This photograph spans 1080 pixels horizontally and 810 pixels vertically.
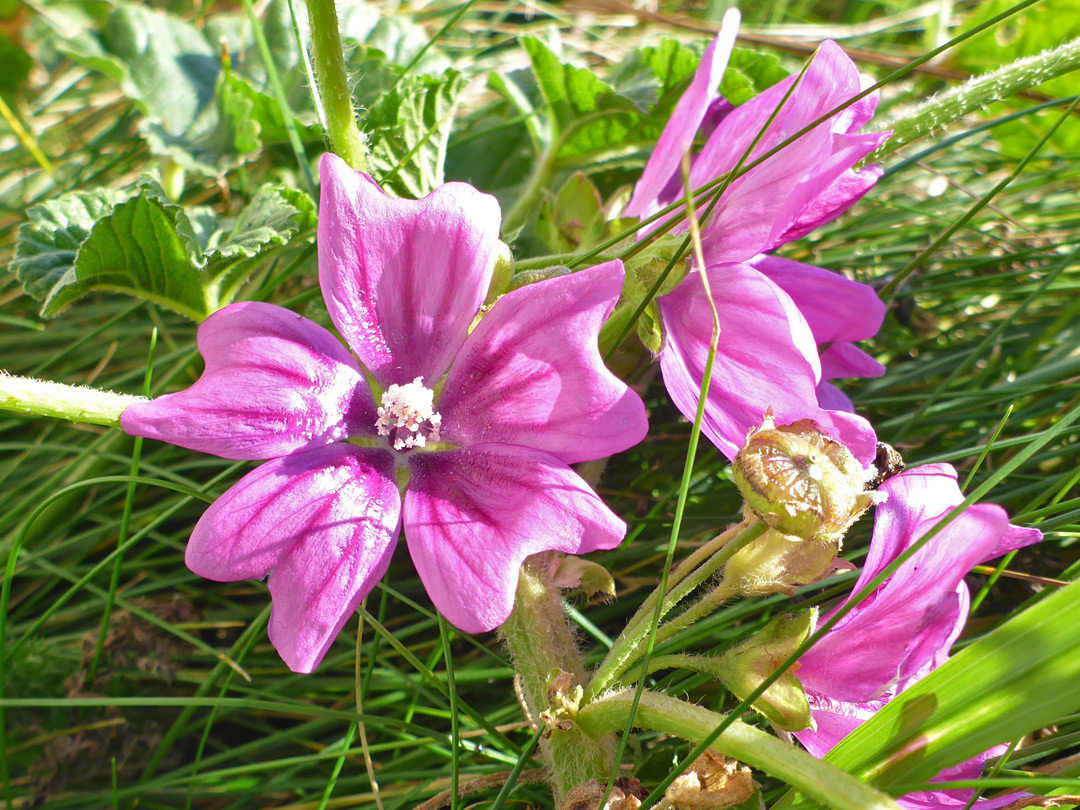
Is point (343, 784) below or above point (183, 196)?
below

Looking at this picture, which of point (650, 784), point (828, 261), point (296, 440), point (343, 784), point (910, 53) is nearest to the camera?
point (296, 440)

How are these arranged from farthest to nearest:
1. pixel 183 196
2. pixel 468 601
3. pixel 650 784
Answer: pixel 183 196 < pixel 650 784 < pixel 468 601

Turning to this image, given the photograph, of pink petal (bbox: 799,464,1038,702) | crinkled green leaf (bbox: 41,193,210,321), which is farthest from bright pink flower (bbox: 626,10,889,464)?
crinkled green leaf (bbox: 41,193,210,321)

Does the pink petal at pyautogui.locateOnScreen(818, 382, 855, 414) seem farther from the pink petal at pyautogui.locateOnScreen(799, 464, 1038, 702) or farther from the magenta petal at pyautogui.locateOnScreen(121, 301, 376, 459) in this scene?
the magenta petal at pyautogui.locateOnScreen(121, 301, 376, 459)

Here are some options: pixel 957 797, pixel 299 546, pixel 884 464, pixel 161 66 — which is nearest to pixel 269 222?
pixel 299 546

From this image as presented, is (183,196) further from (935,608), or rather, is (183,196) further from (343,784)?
(935,608)

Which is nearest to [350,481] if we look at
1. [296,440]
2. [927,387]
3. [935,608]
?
[296,440]
